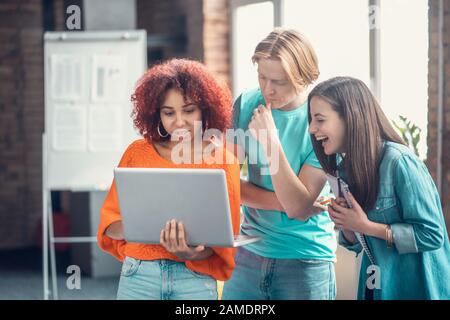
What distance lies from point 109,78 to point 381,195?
3.05 meters

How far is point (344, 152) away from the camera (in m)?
1.88

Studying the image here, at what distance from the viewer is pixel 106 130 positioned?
4.63 m

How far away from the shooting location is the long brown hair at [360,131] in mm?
1814

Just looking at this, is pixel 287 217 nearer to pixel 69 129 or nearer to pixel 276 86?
pixel 276 86

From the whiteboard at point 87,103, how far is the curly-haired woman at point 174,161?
2727mm

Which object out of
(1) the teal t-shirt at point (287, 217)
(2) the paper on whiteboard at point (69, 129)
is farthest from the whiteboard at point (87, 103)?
(1) the teal t-shirt at point (287, 217)

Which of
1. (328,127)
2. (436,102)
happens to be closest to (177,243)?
(328,127)

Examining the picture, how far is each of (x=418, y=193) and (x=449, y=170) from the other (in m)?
1.39

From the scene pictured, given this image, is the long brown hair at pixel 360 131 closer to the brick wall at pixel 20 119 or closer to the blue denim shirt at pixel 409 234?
the blue denim shirt at pixel 409 234

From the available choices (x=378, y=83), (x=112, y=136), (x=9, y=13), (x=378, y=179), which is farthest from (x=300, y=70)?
(x=9, y=13)

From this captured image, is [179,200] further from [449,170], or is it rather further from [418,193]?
[449,170]

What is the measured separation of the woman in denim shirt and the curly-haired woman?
0.24m

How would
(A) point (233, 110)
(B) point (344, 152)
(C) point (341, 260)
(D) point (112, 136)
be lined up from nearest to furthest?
(B) point (344, 152)
(A) point (233, 110)
(C) point (341, 260)
(D) point (112, 136)

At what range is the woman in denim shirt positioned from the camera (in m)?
1.79
